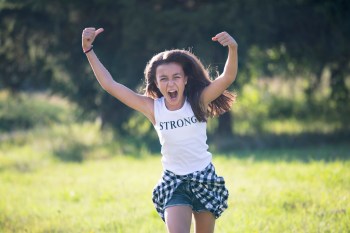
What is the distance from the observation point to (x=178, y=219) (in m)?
4.37

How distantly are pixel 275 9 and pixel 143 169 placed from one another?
4435 millimetres

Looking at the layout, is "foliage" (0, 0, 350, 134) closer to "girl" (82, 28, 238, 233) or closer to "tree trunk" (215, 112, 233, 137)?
"tree trunk" (215, 112, 233, 137)

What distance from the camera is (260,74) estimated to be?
51.4 feet

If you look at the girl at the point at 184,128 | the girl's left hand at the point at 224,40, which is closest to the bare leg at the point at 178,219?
the girl at the point at 184,128

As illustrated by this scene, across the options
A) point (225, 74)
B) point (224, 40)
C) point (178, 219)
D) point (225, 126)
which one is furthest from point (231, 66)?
point (225, 126)

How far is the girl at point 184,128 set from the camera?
4555 mm

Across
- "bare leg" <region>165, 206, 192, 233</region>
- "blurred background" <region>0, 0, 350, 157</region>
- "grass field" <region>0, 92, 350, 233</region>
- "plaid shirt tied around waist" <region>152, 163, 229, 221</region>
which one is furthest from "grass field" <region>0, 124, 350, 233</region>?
"blurred background" <region>0, 0, 350, 157</region>

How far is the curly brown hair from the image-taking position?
15.7 ft

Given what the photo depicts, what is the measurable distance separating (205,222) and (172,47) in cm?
804

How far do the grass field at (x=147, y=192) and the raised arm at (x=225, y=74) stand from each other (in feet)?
5.37

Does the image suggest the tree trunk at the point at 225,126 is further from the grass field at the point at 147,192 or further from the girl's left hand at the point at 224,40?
the girl's left hand at the point at 224,40

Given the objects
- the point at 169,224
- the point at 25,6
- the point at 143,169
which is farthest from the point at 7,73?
the point at 169,224

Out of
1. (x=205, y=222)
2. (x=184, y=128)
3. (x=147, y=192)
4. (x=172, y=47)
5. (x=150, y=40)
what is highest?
(x=150, y=40)

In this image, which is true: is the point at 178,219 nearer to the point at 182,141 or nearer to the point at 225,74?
the point at 182,141
